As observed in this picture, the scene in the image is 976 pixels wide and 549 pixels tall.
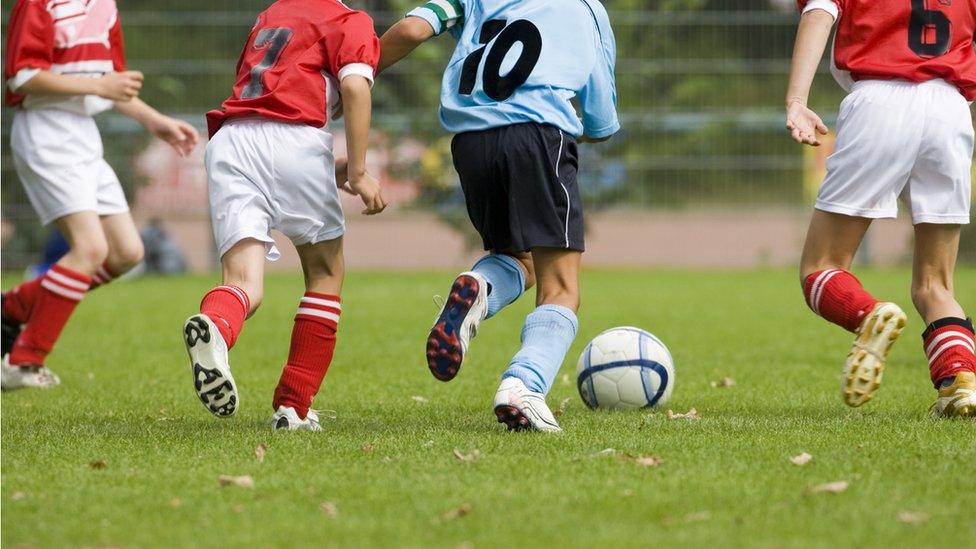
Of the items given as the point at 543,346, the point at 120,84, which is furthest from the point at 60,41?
the point at 543,346

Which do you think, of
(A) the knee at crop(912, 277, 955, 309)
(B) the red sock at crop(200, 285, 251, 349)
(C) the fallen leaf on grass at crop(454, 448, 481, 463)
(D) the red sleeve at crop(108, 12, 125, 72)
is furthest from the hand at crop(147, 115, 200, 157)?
(A) the knee at crop(912, 277, 955, 309)

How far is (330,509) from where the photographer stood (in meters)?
3.35

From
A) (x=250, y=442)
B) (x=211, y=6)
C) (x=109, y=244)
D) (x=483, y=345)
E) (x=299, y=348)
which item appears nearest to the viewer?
(x=250, y=442)

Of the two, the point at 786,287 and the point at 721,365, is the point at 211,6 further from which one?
the point at 721,365

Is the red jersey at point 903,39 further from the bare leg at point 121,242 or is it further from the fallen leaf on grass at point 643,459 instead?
the bare leg at point 121,242

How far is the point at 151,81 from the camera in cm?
1858

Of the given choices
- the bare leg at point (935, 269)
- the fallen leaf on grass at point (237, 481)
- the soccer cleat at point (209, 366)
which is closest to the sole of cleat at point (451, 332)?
the soccer cleat at point (209, 366)

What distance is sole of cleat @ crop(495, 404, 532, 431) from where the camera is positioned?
4457 millimetres

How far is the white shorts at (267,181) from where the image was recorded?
15.4 ft

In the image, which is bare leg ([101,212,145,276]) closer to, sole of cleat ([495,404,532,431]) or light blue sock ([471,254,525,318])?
light blue sock ([471,254,525,318])

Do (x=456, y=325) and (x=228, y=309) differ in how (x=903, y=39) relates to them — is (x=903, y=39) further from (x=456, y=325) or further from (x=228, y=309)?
(x=228, y=309)

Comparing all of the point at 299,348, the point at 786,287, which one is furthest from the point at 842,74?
the point at 786,287

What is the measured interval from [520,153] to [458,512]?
64.9 inches

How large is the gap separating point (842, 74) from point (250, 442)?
8.16 feet
